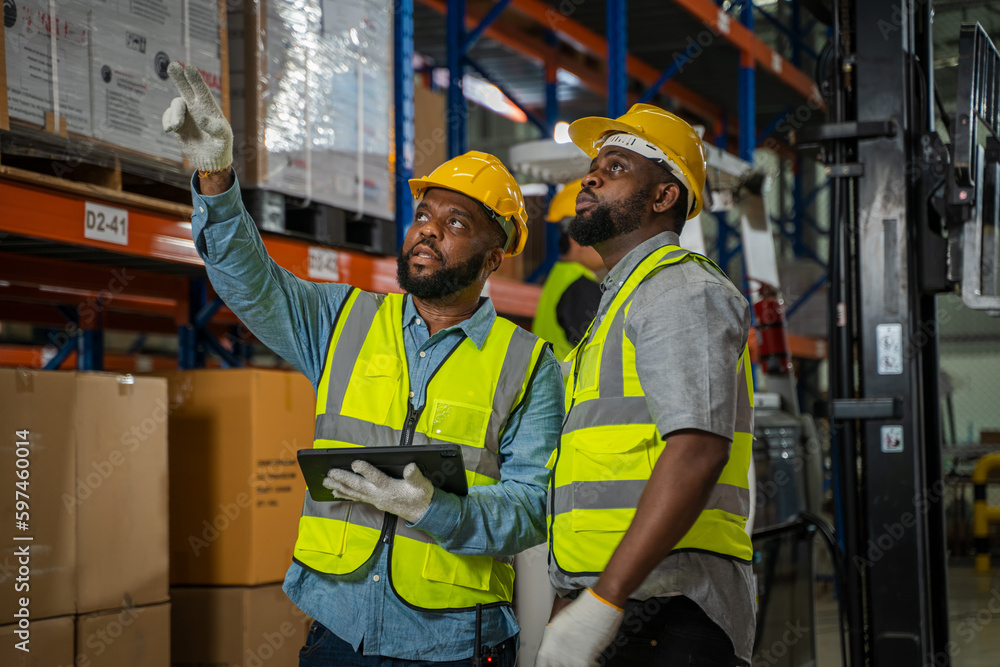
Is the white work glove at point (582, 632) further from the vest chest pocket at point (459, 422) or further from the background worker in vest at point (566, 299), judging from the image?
the background worker in vest at point (566, 299)

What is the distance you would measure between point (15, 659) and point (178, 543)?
981mm

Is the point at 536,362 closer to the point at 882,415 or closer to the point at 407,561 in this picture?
the point at 407,561

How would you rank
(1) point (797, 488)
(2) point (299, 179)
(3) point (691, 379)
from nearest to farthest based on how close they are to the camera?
(3) point (691, 379)
(2) point (299, 179)
(1) point (797, 488)

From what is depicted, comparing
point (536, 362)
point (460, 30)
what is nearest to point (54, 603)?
point (536, 362)

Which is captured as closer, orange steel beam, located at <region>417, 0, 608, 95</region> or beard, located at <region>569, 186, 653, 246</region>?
beard, located at <region>569, 186, 653, 246</region>

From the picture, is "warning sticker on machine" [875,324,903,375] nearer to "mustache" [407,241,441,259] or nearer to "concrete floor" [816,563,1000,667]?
"mustache" [407,241,441,259]

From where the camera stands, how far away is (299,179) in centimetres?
396

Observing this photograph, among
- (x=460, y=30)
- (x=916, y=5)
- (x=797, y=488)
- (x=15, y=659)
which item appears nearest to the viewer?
(x=15, y=659)

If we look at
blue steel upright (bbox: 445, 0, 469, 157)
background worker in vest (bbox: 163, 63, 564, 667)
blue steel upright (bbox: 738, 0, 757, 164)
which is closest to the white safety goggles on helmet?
background worker in vest (bbox: 163, 63, 564, 667)

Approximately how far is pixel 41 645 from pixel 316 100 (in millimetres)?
2252

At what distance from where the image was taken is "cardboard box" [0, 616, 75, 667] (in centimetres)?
284

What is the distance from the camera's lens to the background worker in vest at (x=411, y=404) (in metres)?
2.21

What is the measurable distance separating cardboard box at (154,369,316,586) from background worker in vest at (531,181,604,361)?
1452 mm

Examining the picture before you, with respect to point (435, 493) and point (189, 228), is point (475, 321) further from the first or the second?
Result: point (189, 228)
